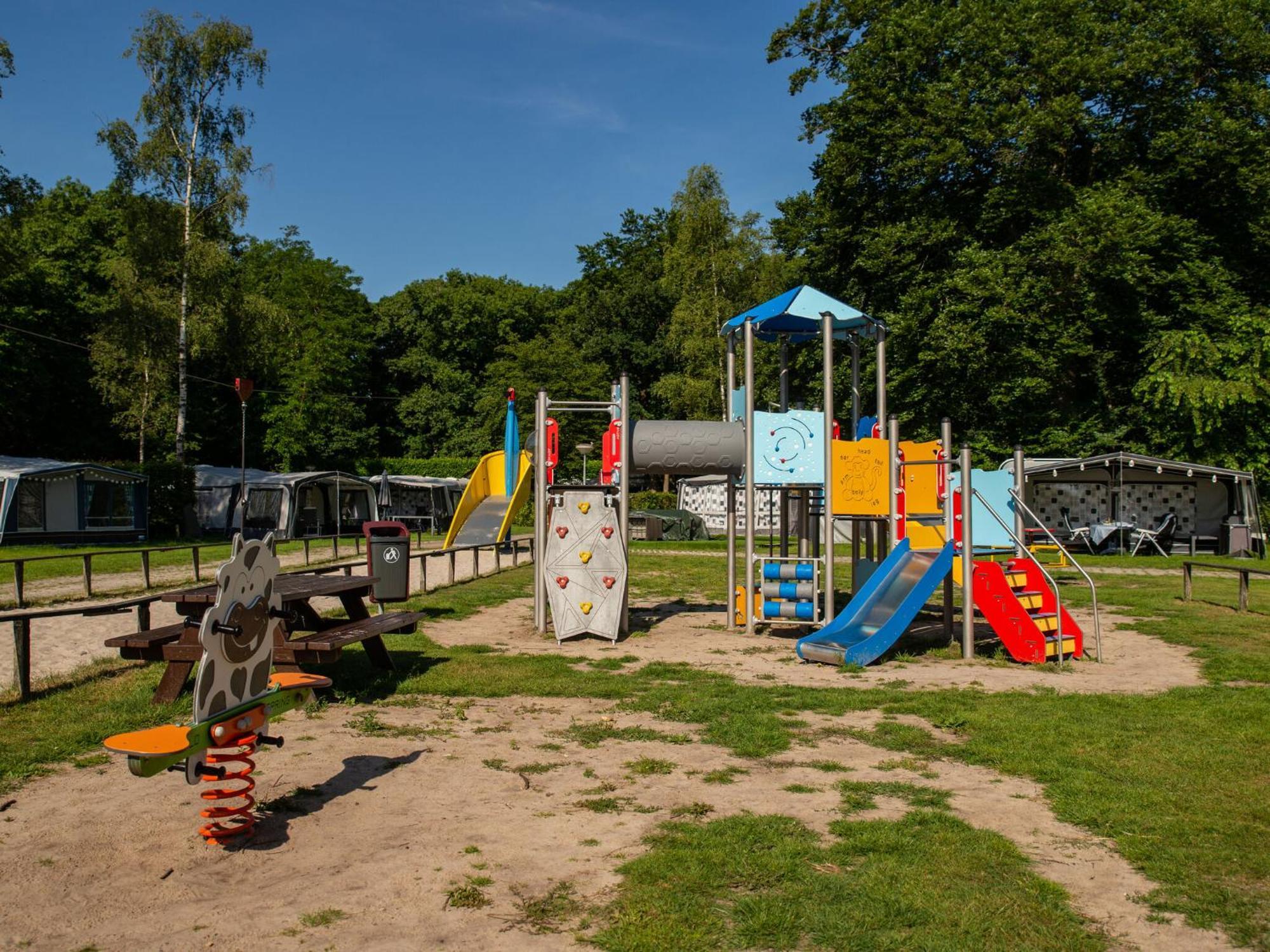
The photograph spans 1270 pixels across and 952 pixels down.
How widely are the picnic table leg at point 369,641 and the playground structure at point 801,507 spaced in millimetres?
2493

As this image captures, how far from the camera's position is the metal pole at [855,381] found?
41.4ft

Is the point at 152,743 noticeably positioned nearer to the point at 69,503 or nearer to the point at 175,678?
the point at 175,678

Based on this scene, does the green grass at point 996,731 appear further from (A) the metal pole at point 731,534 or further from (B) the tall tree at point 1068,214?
(B) the tall tree at point 1068,214

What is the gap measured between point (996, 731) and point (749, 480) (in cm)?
494

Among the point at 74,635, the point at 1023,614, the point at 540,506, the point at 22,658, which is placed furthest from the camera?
the point at 540,506

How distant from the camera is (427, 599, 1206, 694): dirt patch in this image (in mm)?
8336

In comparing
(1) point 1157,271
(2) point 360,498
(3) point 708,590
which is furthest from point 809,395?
(2) point 360,498

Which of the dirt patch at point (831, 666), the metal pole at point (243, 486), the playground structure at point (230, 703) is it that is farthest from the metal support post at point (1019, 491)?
the metal pole at point (243, 486)

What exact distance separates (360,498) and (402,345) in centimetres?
2169

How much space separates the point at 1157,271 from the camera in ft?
84.3

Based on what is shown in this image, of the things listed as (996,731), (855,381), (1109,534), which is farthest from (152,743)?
(1109,534)

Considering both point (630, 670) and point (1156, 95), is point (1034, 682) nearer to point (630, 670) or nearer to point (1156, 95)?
point (630, 670)

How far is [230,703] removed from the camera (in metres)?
4.35

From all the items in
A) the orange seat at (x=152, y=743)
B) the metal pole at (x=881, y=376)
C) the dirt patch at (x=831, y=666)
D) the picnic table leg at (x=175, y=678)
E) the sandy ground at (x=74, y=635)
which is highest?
the metal pole at (x=881, y=376)
